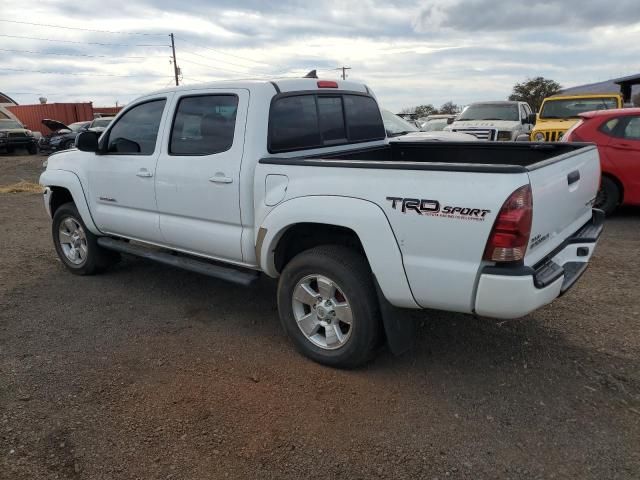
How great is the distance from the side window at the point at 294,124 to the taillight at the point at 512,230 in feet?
5.98

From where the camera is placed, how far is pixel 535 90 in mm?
49406

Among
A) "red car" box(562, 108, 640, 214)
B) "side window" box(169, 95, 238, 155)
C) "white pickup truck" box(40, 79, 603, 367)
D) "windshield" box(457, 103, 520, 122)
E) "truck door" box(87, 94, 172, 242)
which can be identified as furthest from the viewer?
"windshield" box(457, 103, 520, 122)

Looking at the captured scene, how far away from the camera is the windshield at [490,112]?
1290cm

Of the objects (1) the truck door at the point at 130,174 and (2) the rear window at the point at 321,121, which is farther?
(1) the truck door at the point at 130,174

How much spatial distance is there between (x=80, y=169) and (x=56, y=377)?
2485 mm

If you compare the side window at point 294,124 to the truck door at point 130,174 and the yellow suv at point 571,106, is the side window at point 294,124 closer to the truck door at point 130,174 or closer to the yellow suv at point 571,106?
the truck door at point 130,174

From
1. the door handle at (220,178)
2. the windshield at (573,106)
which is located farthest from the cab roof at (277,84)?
the windshield at (573,106)

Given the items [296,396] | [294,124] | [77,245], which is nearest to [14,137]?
[77,245]

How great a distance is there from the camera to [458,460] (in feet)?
9.01

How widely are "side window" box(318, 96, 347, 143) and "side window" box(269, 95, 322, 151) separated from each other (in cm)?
8

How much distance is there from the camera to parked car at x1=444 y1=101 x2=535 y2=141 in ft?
→ 38.6

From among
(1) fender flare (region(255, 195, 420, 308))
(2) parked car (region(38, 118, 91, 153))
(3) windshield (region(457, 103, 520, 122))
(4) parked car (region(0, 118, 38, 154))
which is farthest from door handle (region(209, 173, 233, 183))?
(4) parked car (region(0, 118, 38, 154))

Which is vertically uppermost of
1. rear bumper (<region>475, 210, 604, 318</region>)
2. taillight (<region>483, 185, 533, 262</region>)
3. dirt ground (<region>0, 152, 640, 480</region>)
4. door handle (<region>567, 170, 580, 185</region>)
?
door handle (<region>567, 170, 580, 185</region>)

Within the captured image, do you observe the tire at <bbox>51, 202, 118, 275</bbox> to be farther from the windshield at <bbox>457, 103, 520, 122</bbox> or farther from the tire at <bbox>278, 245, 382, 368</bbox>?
the windshield at <bbox>457, 103, 520, 122</bbox>
